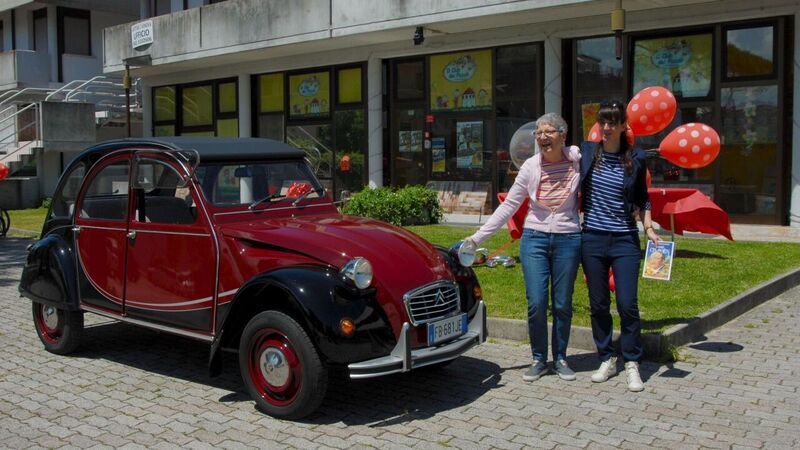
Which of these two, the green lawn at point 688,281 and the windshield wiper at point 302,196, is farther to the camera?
the green lawn at point 688,281

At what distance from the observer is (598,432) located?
16.1 feet

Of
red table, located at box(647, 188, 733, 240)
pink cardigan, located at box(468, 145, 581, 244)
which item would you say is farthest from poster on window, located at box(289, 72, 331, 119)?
pink cardigan, located at box(468, 145, 581, 244)

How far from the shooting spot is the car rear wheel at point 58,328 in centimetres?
693

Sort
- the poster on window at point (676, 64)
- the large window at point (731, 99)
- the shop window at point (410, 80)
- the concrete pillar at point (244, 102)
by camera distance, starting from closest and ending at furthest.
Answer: the large window at point (731, 99) < the poster on window at point (676, 64) < the shop window at point (410, 80) < the concrete pillar at point (244, 102)

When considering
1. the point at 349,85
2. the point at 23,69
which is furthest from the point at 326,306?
the point at 23,69

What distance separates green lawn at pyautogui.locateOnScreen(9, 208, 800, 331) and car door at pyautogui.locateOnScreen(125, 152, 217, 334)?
299 centimetres

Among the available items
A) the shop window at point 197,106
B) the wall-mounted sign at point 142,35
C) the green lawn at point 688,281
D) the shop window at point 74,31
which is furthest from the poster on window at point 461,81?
the shop window at point 74,31

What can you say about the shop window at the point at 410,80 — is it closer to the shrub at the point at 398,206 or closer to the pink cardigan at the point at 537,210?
the shrub at the point at 398,206

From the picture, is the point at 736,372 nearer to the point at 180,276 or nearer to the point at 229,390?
the point at 229,390

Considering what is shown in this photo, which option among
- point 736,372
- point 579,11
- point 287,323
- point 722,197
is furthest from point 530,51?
point 287,323

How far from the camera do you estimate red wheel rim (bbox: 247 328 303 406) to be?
5145mm

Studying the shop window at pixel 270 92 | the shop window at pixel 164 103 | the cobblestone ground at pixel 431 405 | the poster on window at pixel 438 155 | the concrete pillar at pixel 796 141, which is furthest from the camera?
the shop window at pixel 164 103

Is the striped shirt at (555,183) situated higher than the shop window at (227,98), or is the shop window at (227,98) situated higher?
the shop window at (227,98)

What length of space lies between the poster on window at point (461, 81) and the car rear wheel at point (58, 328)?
39.1 ft
